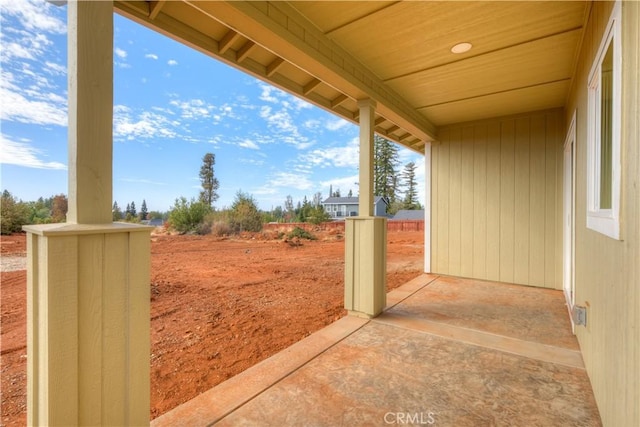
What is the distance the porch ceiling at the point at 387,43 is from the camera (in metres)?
2.00

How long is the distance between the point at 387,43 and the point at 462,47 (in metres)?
0.68

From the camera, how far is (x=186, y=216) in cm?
1224

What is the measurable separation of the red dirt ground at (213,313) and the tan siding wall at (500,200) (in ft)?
4.08

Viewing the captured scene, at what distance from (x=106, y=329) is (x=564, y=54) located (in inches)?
156

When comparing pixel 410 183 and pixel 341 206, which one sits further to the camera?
pixel 410 183

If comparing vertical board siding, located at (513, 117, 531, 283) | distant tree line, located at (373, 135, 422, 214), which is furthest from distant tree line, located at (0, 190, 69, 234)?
distant tree line, located at (373, 135, 422, 214)

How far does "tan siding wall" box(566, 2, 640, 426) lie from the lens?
1045mm

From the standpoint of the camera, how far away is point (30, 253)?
1.07m

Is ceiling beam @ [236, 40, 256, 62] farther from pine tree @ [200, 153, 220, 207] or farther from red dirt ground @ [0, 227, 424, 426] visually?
pine tree @ [200, 153, 220, 207]

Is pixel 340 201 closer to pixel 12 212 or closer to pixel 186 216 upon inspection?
pixel 186 216

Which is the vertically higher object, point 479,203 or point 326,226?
point 479,203

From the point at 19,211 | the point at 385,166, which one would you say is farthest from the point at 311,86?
the point at 385,166

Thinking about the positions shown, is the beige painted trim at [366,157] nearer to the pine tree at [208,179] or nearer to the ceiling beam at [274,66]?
the ceiling beam at [274,66]

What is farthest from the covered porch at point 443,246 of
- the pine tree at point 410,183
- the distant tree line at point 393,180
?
the pine tree at point 410,183
